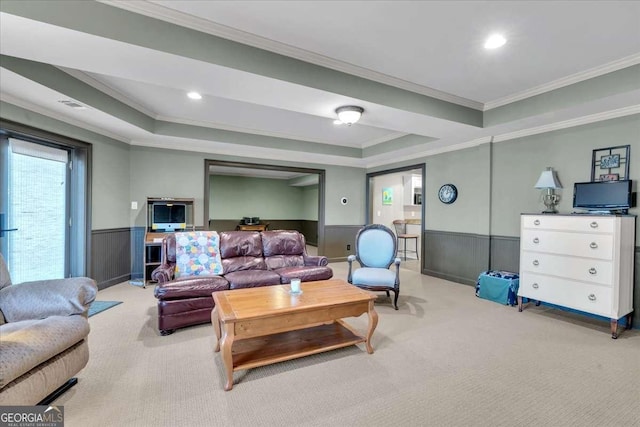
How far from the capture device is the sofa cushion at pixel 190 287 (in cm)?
296

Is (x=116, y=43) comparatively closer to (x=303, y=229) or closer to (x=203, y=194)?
(x=203, y=194)

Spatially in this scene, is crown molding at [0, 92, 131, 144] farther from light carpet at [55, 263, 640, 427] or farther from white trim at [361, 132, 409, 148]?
white trim at [361, 132, 409, 148]

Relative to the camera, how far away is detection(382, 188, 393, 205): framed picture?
7934 mm

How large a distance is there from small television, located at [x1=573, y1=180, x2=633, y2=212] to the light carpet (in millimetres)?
1354

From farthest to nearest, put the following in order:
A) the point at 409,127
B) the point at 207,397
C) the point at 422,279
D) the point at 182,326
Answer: the point at 422,279
the point at 409,127
the point at 182,326
the point at 207,397

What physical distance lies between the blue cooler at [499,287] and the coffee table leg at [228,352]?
3.67m

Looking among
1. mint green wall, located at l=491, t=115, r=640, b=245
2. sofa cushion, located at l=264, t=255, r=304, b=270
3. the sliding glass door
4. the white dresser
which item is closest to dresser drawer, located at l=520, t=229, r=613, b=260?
the white dresser

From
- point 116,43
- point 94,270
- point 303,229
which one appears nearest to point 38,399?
point 116,43

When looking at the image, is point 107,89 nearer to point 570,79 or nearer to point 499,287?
point 570,79

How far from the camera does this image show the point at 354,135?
5.73 metres

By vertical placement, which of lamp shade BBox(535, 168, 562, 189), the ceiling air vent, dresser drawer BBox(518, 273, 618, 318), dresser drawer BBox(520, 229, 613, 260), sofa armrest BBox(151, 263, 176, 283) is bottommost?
dresser drawer BBox(518, 273, 618, 318)

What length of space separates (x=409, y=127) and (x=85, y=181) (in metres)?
4.70

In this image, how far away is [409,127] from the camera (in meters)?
4.17

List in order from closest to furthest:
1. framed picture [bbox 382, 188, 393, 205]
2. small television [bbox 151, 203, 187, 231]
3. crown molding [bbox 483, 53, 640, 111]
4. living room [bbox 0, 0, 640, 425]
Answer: living room [bbox 0, 0, 640, 425] < crown molding [bbox 483, 53, 640, 111] < small television [bbox 151, 203, 187, 231] < framed picture [bbox 382, 188, 393, 205]
